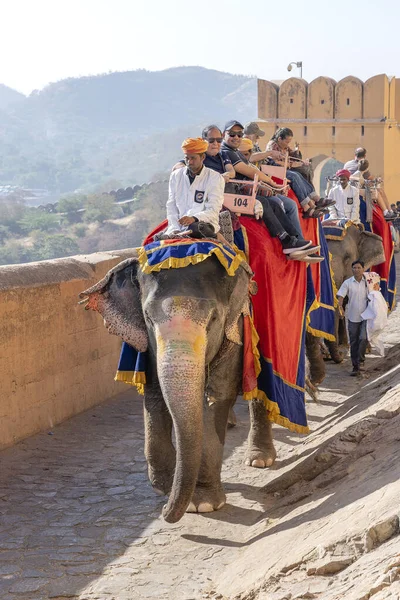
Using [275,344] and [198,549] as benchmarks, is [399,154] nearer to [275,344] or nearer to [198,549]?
[275,344]

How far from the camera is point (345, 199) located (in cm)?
1233

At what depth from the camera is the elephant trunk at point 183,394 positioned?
17.0 feet

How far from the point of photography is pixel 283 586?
4.22m

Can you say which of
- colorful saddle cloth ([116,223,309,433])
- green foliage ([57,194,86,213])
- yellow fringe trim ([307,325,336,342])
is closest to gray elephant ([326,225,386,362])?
yellow fringe trim ([307,325,336,342])

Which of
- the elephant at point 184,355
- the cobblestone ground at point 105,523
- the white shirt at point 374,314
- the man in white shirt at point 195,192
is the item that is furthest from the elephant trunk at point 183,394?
the white shirt at point 374,314

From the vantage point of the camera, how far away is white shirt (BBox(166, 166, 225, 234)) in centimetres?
638

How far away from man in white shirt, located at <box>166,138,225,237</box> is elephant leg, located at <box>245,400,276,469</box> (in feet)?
5.29

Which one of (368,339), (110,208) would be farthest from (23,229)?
(368,339)

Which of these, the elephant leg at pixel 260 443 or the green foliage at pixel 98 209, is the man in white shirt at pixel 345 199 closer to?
the elephant leg at pixel 260 443

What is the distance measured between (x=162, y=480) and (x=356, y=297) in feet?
16.0

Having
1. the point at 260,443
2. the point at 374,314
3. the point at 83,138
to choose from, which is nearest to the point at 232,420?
the point at 260,443

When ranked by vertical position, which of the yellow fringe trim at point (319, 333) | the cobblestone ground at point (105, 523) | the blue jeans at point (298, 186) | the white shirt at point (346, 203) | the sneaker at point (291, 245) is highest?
the blue jeans at point (298, 186)

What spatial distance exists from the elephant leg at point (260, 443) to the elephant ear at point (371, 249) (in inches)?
209

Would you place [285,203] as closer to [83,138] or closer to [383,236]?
[383,236]
